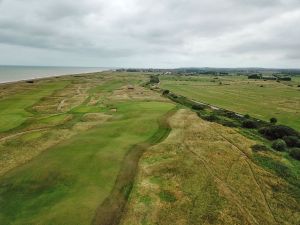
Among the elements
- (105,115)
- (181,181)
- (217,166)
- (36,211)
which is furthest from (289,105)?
(36,211)

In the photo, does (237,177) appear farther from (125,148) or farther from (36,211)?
(36,211)

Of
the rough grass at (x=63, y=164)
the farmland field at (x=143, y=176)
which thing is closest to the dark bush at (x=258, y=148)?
the farmland field at (x=143, y=176)

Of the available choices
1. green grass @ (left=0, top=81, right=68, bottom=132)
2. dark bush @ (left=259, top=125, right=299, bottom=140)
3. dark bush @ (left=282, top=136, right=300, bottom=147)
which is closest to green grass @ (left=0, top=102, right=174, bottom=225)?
green grass @ (left=0, top=81, right=68, bottom=132)

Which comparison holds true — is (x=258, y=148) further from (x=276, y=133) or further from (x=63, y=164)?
(x=63, y=164)

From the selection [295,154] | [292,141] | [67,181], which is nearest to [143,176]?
[67,181]

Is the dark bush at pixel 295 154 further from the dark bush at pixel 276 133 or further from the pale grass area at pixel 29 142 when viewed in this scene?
the pale grass area at pixel 29 142

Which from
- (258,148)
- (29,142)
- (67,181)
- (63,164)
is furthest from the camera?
(29,142)
